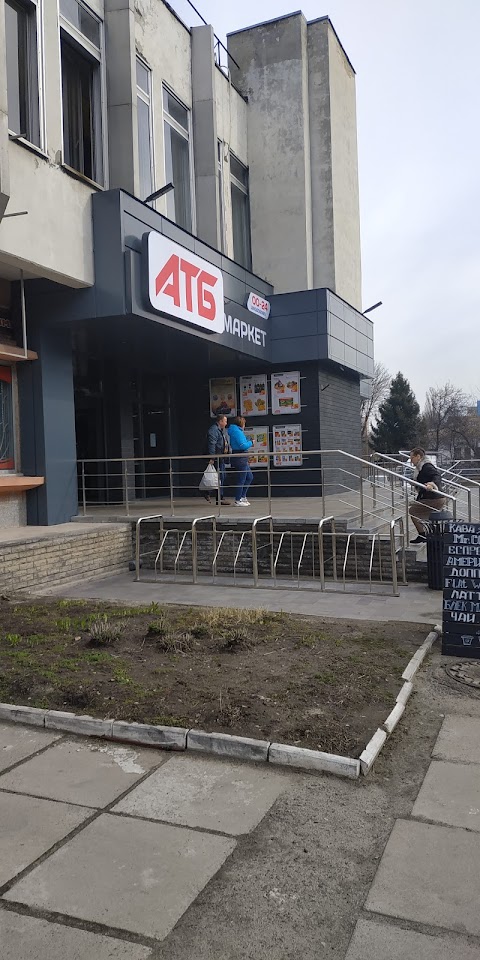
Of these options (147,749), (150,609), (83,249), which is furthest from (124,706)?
(83,249)

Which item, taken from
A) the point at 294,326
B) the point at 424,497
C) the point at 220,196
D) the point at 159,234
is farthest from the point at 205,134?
the point at 424,497

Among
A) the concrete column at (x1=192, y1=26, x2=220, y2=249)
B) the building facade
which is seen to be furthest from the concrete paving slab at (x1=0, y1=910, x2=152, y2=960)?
the concrete column at (x1=192, y1=26, x2=220, y2=249)

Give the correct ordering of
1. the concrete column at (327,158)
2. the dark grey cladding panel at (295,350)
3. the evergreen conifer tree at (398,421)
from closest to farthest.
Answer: the dark grey cladding panel at (295,350)
the concrete column at (327,158)
the evergreen conifer tree at (398,421)

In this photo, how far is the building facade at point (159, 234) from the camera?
410 inches

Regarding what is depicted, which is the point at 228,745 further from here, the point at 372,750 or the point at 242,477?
the point at 242,477

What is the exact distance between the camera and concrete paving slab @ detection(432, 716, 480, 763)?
4008mm

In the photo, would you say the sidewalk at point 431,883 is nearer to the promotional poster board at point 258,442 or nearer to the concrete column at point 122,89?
the concrete column at point 122,89

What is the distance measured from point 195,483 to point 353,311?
660cm

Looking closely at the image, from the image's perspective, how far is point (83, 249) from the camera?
1085 centimetres

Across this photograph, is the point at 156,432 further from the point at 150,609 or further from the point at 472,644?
the point at 472,644

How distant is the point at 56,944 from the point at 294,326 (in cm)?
1593

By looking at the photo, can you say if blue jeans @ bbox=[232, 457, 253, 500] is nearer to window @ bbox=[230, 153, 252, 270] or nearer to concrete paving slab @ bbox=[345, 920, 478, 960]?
window @ bbox=[230, 153, 252, 270]

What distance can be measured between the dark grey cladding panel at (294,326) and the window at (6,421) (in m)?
7.83

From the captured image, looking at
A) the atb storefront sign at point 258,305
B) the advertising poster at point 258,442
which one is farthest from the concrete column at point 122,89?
the advertising poster at point 258,442
